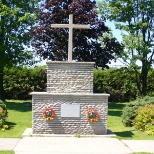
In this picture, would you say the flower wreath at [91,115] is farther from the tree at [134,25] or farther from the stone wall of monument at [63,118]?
the tree at [134,25]

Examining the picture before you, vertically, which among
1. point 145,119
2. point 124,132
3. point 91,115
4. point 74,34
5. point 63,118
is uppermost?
point 74,34

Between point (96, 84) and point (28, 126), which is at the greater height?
point (96, 84)

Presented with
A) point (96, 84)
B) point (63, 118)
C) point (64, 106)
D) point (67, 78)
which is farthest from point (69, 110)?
point (96, 84)

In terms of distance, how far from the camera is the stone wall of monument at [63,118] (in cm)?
1055

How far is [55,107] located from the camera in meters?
10.6

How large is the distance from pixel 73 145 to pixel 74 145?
0.08 feet

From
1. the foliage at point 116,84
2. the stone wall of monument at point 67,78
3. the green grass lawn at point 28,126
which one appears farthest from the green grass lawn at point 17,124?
the foliage at point 116,84

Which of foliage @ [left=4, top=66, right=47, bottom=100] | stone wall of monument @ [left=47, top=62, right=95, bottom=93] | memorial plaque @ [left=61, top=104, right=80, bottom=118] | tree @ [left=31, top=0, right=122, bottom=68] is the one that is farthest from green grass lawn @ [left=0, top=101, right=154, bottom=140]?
foliage @ [left=4, top=66, right=47, bottom=100]

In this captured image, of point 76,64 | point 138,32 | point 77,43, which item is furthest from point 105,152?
point 138,32

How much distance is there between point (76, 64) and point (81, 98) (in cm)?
109

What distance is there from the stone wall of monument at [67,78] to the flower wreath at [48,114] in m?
0.69

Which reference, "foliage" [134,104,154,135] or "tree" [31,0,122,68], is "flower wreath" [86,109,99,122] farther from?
"tree" [31,0,122,68]

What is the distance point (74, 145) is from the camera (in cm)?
887

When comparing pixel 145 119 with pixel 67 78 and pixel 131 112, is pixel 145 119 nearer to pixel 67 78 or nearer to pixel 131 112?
pixel 131 112
